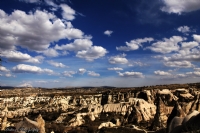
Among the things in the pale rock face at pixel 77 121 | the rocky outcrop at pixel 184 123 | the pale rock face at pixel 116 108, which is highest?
the rocky outcrop at pixel 184 123

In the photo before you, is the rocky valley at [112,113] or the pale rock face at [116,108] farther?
the pale rock face at [116,108]

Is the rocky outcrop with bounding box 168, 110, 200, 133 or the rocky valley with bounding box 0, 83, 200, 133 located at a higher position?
the rocky outcrop with bounding box 168, 110, 200, 133

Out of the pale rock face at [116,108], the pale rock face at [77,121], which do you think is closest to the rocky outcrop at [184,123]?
the pale rock face at [77,121]

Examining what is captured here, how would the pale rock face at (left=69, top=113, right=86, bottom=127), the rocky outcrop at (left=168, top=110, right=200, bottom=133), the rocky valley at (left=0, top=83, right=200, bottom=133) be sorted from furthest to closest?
1. the pale rock face at (left=69, top=113, right=86, bottom=127)
2. the rocky valley at (left=0, top=83, right=200, bottom=133)
3. the rocky outcrop at (left=168, top=110, right=200, bottom=133)

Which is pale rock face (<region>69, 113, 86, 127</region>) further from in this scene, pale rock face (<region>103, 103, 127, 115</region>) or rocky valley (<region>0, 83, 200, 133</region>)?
pale rock face (<region>103, 103, 127, 115</region>)

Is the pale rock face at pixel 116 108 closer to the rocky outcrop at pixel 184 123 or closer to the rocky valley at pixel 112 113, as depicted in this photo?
the rocky valley at pixel 112 113

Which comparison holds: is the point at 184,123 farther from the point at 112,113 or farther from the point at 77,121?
the point at 112,113

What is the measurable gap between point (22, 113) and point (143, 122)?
178 feet

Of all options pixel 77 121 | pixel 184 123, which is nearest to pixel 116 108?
pixel 77 121

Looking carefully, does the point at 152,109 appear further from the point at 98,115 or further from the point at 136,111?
the point at 98,115

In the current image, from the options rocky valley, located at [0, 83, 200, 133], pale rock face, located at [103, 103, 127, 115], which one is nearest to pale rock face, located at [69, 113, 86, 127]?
rocky valley, located at [0, 83, 200, 133]

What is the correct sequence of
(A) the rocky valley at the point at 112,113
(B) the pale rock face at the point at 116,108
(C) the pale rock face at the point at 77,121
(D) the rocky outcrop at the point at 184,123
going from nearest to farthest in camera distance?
1. (D) the rocky outcrop at the point at 184,123
2. (A) the rocky valley at the point at 112,113
3. (C) the pale rock face at the point at 77,121
4. (B) the pale rock face at the point at 116,108

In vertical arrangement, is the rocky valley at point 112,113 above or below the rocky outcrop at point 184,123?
below

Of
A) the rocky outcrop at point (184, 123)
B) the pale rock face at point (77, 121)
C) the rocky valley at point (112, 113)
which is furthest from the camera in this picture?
the pale rock face at point (77, 121)
